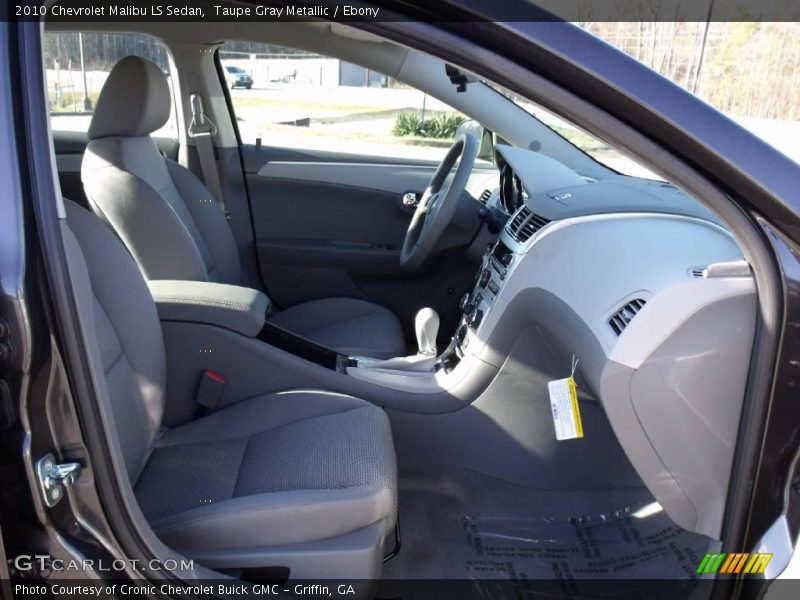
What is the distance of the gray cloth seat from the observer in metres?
1.31

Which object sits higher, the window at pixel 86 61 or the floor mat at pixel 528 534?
the window at pixel 86 61

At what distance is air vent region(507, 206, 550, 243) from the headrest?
3.99ft

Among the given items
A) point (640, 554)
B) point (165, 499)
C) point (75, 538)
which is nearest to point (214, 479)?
point (165, 499)

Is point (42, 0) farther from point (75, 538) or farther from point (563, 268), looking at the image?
point (563, 268)

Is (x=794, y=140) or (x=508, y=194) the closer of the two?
(x=794, y=140)

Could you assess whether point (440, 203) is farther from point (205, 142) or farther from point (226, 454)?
point (205, 142)

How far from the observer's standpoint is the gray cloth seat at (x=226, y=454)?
4.30ft

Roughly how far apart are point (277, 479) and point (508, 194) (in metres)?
1.58

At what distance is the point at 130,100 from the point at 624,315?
65.3 inches

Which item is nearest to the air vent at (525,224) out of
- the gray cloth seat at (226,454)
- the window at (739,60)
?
the gray cloth seat at (226,454)

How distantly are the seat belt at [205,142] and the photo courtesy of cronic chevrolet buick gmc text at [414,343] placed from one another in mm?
15

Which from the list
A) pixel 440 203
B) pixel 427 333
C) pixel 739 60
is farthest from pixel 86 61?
pixel 739 60

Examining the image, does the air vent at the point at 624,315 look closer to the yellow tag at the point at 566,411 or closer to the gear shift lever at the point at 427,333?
the yellow tag at the point at 566,411

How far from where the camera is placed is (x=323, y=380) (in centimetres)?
190
